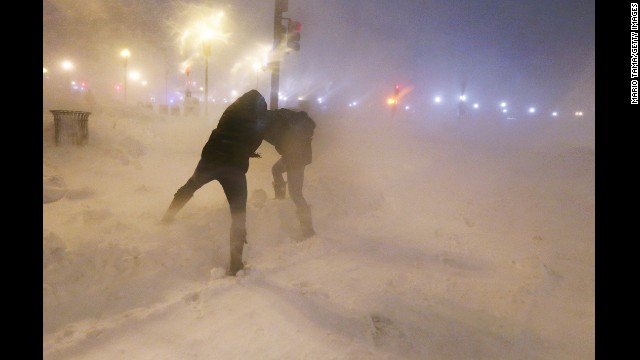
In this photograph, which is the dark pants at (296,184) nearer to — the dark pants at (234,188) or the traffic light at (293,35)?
the dark pants at (234,188)

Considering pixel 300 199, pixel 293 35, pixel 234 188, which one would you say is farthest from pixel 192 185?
pixel 293 35

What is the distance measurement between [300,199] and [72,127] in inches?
297

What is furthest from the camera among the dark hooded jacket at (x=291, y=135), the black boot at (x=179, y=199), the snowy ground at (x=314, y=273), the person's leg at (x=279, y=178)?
the person's leg at (x=279, y=178)

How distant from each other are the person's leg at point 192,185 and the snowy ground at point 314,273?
0.70 ft

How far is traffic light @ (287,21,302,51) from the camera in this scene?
1140 cm

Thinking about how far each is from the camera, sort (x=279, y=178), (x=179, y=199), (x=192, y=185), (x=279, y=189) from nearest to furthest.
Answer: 1. (x=192, y=185)
2. (x=179, y=199)
3. (x=279, y=178)
4. (x=279, y=189)

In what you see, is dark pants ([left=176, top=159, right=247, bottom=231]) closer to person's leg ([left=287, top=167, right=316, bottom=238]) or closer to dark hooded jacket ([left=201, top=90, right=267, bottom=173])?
dark hooded jacket ([left=201, top=90, right=267, bottom=173])

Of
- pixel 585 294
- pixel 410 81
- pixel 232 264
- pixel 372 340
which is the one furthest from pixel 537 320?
pixel 410 81

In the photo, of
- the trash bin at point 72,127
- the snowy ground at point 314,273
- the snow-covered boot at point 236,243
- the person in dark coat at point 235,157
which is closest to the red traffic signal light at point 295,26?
the snowy ground at point 314,273

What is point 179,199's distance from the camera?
4.84 meters

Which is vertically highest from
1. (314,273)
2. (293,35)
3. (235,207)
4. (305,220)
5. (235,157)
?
(293,35)

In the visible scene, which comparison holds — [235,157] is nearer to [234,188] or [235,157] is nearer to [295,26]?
[234,188]

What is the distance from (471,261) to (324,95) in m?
75.5

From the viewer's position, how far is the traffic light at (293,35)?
11.4 meters
